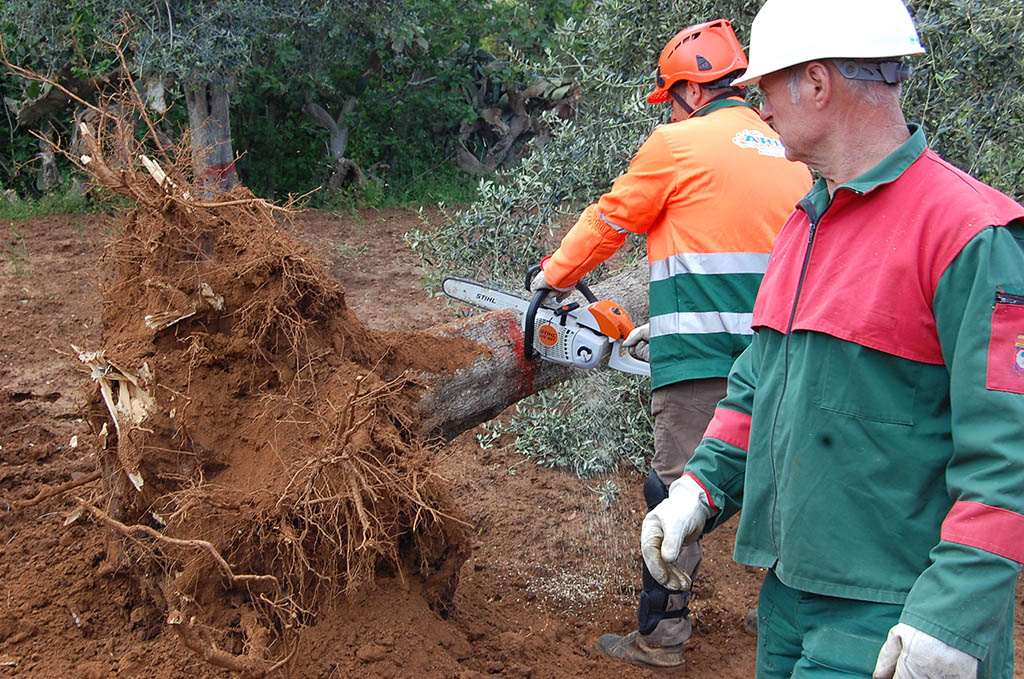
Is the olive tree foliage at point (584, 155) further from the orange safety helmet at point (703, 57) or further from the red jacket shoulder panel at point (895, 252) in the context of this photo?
the red jacket shoulder panel at point (895, 252)

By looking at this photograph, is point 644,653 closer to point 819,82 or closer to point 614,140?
point 819,82

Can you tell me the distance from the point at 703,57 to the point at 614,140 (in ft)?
5.04

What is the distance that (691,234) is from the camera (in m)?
2.97

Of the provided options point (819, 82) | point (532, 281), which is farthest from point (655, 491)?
point (819, 82)

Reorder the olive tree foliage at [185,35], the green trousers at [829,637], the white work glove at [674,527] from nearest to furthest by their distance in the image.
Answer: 1. the green trousers at [829,637]
2. the white work glove at [674,527]
3. the olive tree foliage at [185,35]

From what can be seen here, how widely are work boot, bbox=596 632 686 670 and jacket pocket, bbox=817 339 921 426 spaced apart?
196 centimetres

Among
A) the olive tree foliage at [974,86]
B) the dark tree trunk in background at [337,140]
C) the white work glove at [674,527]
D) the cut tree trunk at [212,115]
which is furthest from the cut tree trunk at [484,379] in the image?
the dark tree trunk in background at [337,140]

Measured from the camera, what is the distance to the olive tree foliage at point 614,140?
4.35 metres

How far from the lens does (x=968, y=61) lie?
4.31 metres

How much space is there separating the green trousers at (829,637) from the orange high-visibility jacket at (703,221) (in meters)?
1.28

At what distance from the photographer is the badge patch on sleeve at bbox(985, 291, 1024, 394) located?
1392 mm

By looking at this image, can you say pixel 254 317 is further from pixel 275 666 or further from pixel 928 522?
pixel 928 522

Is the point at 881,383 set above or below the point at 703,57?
below

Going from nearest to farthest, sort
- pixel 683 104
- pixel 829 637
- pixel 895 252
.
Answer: pixel 895 252, pixel 829 637, pixel 683 104
